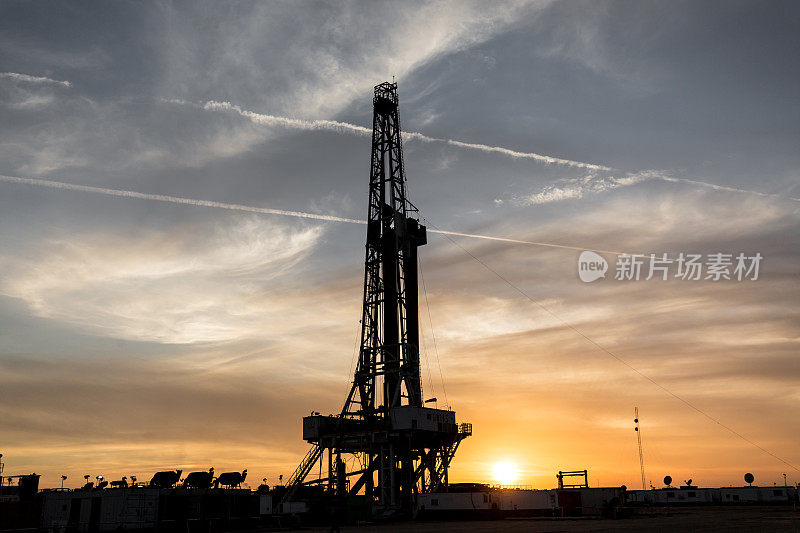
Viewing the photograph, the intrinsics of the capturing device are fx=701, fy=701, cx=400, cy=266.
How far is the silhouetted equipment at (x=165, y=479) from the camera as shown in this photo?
7325 cm

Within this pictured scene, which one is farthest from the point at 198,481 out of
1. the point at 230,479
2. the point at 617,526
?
the point at 617,526

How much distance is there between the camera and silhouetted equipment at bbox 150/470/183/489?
73.2 m

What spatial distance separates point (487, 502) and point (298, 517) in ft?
58.5

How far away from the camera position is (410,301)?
8225 cm

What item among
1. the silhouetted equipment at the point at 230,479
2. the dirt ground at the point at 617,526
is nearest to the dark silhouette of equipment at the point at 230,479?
the silhouetted equipment at the point at 230,479

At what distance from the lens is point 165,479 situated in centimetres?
7338

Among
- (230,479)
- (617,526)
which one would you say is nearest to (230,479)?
(230,479)

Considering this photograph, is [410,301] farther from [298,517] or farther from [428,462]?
[298,517]

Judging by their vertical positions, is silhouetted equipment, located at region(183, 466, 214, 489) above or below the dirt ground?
above

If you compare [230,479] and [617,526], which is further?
[230,479]

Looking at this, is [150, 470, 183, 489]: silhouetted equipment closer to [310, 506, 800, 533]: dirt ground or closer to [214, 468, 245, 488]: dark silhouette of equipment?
[214, 468, 245, 488]: dark silhouette of equipment

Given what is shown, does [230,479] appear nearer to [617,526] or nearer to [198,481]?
[198,481]

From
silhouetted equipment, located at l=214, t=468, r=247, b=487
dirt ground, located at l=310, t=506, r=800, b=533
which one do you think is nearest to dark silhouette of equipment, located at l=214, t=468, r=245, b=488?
silhouetted equipment, located at l=214, t=468, r=247, b=487

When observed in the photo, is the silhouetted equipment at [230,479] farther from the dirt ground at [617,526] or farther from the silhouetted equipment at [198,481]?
the dirt ground at [617,526]
